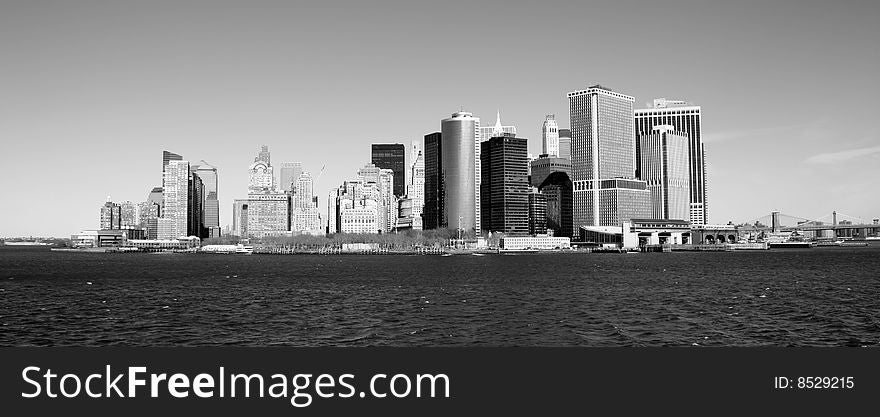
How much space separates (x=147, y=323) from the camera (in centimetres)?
4903

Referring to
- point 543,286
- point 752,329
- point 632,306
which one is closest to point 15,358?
point 752,329

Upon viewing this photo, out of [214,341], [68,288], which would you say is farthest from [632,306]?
[68,288]

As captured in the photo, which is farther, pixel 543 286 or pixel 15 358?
pixel 543 286

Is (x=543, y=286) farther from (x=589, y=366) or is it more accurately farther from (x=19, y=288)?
(x=589, y=366)

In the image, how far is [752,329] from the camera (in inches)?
1772

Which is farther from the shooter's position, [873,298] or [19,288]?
[19,288]

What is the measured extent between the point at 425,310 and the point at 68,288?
153 feet

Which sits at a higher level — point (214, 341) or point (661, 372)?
point (661, 372)

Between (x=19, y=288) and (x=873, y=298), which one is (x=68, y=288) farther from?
(x=873, y=298)

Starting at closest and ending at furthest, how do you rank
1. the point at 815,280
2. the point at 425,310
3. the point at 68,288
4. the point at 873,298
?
the point at 425,310 → the point at 873,298 → the point at 68,288 → the point at 815,280

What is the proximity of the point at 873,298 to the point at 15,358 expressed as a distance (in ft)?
224

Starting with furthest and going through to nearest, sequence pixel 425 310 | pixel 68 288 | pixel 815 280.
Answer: pixel 815 280
pixel 68 288
pixel 425 310

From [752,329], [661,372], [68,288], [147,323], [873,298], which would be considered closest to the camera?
[661,372]

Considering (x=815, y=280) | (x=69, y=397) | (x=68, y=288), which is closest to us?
(x=69, y=397)
